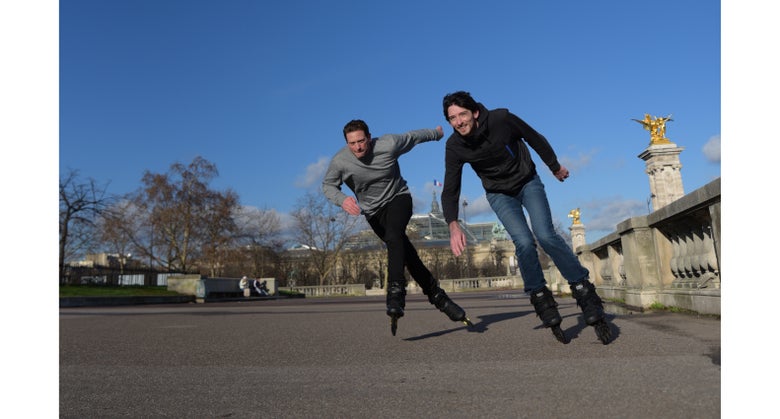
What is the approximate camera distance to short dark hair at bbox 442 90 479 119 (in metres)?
4.23

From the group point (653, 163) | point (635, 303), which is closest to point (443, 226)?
point (653, 163)

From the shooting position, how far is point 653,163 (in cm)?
3366

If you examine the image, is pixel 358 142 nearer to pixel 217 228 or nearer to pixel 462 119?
pixel 462 119

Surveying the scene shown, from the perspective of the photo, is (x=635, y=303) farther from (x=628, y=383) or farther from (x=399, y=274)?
(x=628, y=383)

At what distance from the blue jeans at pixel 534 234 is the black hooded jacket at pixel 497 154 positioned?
9 centimetres

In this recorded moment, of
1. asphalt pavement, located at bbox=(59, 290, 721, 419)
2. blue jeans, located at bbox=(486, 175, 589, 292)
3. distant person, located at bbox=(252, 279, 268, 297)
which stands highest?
blue jeans, located at bbox=(486, 175, 589, 292)

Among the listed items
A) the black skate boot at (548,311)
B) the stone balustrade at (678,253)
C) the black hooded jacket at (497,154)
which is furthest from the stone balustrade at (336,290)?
the black skate boot at (548,311)

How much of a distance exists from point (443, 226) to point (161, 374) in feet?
411

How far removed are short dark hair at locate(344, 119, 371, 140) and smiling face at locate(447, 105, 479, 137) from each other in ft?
2.91

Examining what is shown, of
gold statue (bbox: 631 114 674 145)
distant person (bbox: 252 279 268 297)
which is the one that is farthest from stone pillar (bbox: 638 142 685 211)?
distant person (bbox: 252 279 268 297)

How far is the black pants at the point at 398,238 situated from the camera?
488 centimetres

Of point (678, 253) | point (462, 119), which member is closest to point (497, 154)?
point (462, 119)

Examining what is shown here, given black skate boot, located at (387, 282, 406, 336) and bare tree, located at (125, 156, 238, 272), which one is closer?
black skate boot, located at (387, 282, 406, 336)

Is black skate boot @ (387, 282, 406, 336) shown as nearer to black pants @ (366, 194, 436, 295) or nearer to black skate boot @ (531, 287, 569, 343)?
black pants @ (366, 194, 436, 295)
